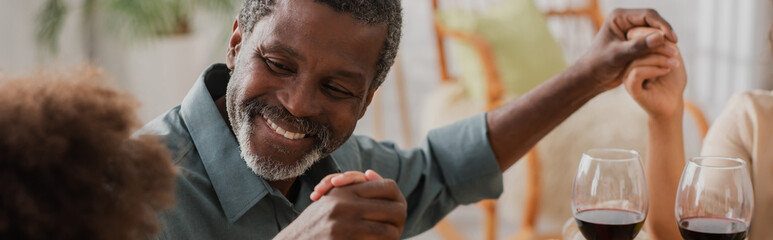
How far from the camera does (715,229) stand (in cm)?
101

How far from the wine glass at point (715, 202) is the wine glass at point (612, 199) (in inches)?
2.1

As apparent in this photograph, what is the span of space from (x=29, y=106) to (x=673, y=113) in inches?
41.0

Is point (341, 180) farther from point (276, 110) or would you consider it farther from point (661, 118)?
point (661, 118)

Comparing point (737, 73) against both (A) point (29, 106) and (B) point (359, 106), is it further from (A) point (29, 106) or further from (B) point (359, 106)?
(A) point (29, 106)

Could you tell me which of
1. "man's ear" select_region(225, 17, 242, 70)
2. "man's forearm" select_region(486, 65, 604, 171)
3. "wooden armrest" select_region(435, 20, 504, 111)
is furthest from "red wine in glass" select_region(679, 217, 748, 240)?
"wooden armrest" select_region(435, 20, 504, 111)

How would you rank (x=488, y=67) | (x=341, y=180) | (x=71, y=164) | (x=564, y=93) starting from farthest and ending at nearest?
1. (x=488, y=67)
2. (x=564, y=93)
3. (x=341, y=180)
4. (x=71, y=164)

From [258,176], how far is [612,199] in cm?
54

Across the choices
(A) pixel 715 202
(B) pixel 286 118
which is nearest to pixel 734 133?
(A) pixel 715 202

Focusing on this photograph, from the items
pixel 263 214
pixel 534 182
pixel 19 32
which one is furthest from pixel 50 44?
pixel 263 214

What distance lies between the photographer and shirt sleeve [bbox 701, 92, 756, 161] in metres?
1.40

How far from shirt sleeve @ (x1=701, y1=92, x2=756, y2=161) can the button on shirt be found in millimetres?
388

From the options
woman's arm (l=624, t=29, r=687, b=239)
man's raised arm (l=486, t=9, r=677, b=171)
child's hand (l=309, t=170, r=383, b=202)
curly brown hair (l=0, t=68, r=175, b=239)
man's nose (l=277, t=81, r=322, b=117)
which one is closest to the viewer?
curly brown hair (l=0, t=68, r=175, b=239)

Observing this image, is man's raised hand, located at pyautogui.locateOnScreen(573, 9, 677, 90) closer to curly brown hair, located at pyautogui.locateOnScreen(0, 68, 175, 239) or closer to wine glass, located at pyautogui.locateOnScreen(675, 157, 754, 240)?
wine glass, located at pyautogui.locateOnScreen(675, 157, 754, 240)

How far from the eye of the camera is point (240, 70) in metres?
1.24
